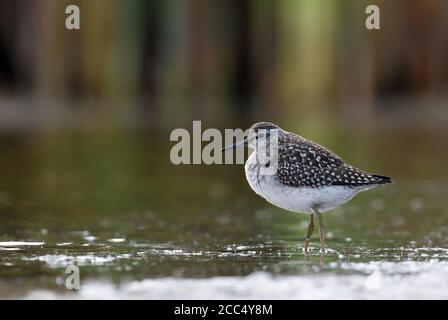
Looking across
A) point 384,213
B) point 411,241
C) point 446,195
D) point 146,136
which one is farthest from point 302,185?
point 146,136

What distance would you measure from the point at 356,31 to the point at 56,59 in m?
7.01

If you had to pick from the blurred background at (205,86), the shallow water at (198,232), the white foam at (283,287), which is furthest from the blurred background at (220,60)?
the white foam at (283,287)

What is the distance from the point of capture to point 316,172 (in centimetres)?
1047

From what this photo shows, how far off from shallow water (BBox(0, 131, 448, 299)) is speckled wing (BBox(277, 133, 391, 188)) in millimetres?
674

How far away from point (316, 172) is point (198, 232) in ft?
6.08

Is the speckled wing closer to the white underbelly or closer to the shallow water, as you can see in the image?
the white underbelly

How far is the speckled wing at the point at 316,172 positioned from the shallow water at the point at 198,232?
67 centimetres

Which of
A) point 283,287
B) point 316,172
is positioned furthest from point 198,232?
point 283,287

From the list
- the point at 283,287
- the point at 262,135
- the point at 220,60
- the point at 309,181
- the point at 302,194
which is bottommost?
the point at 283,287

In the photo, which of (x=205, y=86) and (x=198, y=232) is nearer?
(x=198, y=232)

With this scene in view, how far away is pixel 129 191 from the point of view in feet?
52.0

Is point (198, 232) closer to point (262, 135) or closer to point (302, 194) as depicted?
point (262, 135)

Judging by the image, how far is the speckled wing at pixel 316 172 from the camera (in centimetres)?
1038

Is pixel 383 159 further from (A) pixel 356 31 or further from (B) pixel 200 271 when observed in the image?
(B) pixel 200 271
